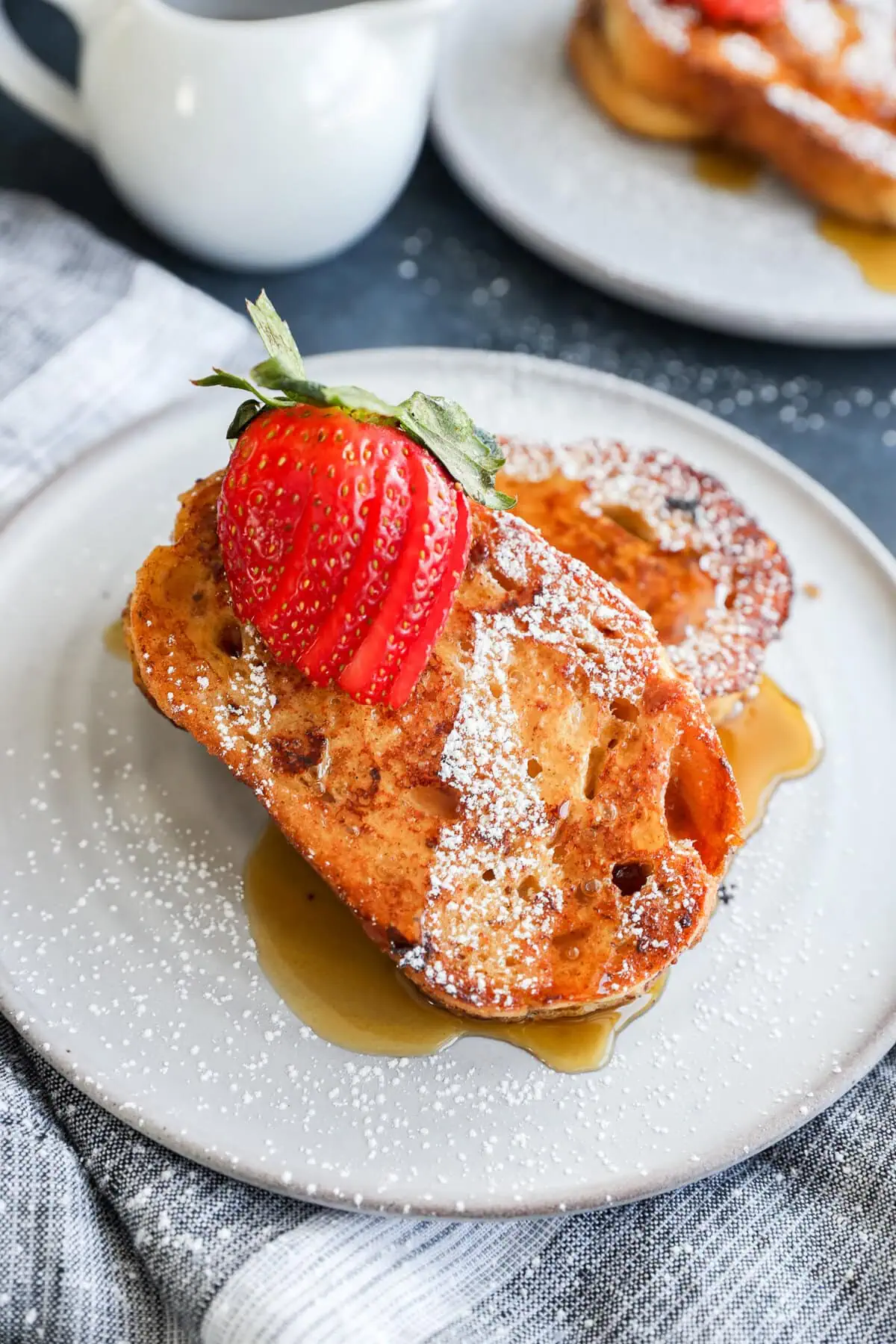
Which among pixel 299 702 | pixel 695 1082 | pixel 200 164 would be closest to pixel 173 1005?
pixel 299 702

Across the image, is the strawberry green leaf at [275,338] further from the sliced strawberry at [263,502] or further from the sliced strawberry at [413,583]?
the sliced strawberry at [413,583]

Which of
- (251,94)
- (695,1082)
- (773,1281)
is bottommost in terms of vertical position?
(773,1281)

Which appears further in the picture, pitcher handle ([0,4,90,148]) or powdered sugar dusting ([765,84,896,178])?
powdered sugar dusting ([765,84,896,178])

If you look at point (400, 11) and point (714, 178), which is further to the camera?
point (714, 178)

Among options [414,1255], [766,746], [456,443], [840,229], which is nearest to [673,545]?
[766,746]

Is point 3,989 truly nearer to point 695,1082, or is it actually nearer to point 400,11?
point 695,1082

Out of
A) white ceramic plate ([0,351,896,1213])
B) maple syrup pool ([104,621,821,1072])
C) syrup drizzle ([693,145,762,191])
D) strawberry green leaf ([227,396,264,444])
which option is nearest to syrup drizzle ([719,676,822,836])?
white ceramic plate ([0,351,896,1213])

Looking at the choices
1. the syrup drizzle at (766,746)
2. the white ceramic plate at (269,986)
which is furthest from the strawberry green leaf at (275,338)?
the syrup drizzle at (766,746)

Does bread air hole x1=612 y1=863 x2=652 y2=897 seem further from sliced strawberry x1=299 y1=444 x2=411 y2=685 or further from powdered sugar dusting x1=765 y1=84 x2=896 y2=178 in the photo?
powdered sugar dusting x1=765 y1=84 x2=896 y2=178
